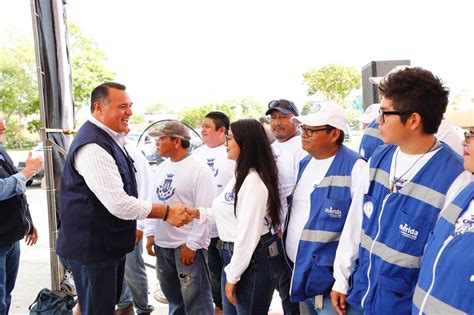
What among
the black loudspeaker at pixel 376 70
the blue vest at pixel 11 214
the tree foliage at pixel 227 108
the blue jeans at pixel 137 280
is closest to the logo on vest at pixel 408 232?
the black loudspeaker at pixel 376 70

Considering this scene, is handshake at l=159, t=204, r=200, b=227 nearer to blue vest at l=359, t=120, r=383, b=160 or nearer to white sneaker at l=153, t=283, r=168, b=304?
blue vest at l=359, t=120, r=383, b=160

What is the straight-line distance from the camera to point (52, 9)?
3.47 m

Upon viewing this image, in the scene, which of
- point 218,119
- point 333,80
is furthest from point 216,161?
point 333,80

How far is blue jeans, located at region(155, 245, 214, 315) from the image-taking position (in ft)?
9.41

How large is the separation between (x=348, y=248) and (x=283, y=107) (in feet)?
5.89

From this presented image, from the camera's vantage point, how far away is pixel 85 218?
2.40 metres

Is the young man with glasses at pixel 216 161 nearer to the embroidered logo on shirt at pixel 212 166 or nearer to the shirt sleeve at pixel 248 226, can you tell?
the embroidered logo on shirt at pixel 212 166

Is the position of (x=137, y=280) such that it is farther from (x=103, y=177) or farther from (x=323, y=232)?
(x=323, y=232)

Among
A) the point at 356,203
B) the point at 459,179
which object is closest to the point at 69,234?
the point at 356,203

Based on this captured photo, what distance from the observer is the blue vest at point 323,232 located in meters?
1.93

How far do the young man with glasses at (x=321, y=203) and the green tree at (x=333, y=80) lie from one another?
1845 centimetres

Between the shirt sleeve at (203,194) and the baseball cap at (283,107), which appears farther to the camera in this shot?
the baseball cap at (283,107)

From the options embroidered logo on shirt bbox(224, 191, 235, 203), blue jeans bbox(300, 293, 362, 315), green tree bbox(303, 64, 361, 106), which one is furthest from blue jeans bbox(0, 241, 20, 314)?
green tree bbox(303, 64, 361, 106)

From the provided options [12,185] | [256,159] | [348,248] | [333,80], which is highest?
[333,80]
